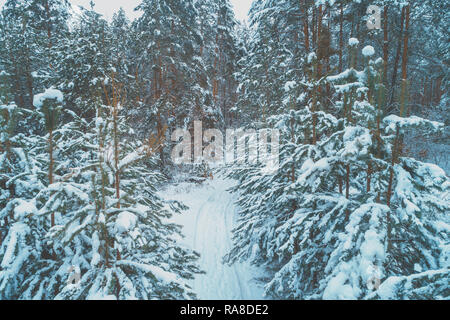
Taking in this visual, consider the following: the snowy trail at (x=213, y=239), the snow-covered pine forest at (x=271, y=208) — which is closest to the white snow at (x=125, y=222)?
the snow-covered pine forest at (x=271, y=208)

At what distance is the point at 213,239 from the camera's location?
451 inches

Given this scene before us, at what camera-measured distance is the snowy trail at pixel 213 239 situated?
26.3 ft

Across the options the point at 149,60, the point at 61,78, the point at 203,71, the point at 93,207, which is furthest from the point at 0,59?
the point at 93,207

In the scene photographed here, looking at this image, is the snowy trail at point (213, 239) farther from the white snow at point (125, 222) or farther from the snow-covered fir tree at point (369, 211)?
the snow-covered fir tree at point (369, 211)

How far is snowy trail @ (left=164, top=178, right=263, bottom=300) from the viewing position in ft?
26.3

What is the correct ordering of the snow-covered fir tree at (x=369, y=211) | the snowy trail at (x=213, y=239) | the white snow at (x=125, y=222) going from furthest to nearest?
1. the snowy trail at (x=213, y=239)
2. the snow-covered fir tree at (x=369, y=211)
3. the white snow at (x=125, y=222)

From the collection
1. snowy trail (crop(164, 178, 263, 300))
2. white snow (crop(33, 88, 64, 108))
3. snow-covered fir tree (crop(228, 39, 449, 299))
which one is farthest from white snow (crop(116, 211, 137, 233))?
snowy trail (crop(164, 178, 263, 300))

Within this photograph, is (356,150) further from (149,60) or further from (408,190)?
(149,60)

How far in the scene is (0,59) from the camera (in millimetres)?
14812

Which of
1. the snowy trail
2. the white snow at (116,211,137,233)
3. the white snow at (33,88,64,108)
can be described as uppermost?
the white snow at (33,88,64,108)

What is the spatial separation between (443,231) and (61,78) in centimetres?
1560

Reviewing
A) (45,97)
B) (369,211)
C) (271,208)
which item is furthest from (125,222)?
(271,208)

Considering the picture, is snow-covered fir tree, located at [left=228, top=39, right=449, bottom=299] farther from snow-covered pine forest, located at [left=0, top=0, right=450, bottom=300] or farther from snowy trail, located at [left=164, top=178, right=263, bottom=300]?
snowy trail, located at [left=164, top=178, right=263, bottom=300]

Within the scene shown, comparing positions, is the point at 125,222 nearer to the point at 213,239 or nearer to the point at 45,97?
the point at 45,97
